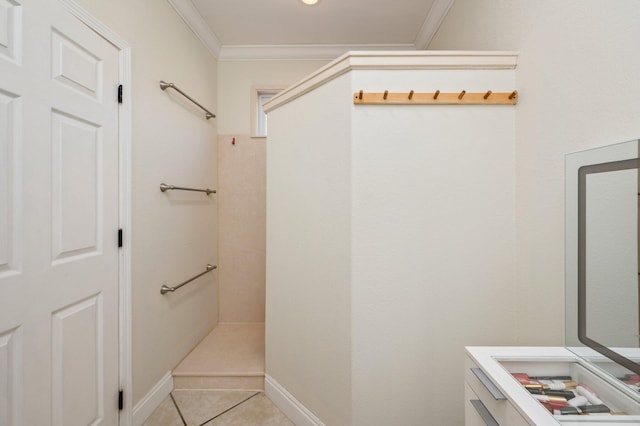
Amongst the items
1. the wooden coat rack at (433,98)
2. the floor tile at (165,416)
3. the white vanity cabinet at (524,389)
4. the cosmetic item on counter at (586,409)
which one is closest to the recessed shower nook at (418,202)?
the wooden coat rack at (433,98)

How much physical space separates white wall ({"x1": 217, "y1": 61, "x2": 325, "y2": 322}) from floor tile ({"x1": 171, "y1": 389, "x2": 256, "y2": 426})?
0.92 m

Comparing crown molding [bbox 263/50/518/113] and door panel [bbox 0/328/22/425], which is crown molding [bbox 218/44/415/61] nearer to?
crown molding [bbox 263/50/518/113]

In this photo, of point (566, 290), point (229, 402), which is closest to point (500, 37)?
point (566, 290)

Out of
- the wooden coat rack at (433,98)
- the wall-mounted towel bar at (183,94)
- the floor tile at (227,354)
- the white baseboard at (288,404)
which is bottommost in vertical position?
the white baseboard at (288,404)

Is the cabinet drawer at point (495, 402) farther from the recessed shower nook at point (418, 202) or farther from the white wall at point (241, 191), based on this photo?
the white wall at point (241, 191)

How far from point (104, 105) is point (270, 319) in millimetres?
1501

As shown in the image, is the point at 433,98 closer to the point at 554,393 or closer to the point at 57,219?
the point at 554,393

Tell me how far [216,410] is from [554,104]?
A: 2371mm

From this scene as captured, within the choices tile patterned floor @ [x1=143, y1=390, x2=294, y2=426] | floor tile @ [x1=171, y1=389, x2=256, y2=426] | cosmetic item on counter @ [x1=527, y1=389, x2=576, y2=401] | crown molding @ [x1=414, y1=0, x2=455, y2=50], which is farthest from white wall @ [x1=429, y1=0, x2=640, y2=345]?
floor tile @ [x1=171, y1=389, x2=256, y2=426]

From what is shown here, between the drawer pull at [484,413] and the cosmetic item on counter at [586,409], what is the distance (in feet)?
0.57

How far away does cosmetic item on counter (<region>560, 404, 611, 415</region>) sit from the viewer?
27.9 inches

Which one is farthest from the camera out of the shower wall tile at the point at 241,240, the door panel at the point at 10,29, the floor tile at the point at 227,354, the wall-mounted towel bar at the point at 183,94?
the shower wall tile at the point at 241,240

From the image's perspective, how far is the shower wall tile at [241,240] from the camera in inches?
115

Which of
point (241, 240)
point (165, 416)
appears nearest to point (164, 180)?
point (241, 240)
